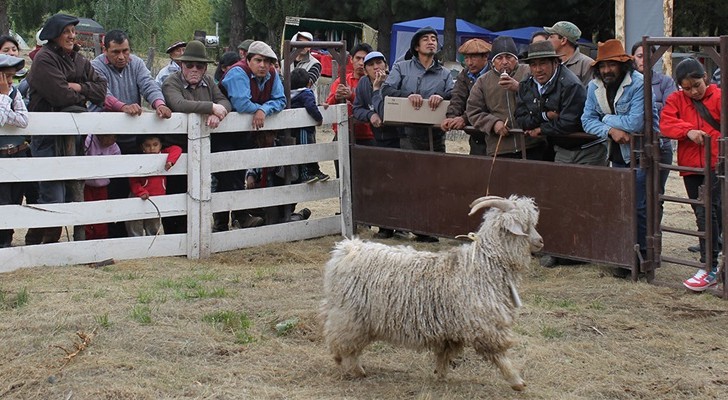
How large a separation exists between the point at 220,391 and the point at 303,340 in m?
1.17

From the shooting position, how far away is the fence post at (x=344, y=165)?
10.4 m

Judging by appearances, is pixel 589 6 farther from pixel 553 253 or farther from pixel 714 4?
pixel 553 253

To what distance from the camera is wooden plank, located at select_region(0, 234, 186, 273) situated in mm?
8359

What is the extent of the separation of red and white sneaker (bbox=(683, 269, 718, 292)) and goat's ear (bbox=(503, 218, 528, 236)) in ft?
8.89

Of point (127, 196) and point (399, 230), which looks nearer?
point (127, 196)

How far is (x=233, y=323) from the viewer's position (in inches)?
264

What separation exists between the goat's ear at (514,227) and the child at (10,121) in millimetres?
4539

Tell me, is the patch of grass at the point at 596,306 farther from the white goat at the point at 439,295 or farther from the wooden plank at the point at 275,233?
the wooden plank at the point at 275,233

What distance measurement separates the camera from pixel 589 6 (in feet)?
94.8

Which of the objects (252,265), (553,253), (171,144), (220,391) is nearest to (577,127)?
(553,253)

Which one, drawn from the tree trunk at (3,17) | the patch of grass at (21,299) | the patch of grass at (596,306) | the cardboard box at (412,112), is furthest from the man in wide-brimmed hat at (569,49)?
the tree trunk at (3,17)

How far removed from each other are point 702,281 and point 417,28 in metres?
22.4

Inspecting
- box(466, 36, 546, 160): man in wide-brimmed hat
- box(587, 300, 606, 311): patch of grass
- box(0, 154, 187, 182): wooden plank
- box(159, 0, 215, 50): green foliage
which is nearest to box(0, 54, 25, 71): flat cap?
box(0, 154, 187, 182): wooden plank

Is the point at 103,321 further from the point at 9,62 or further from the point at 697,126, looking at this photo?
the point at 697,126
